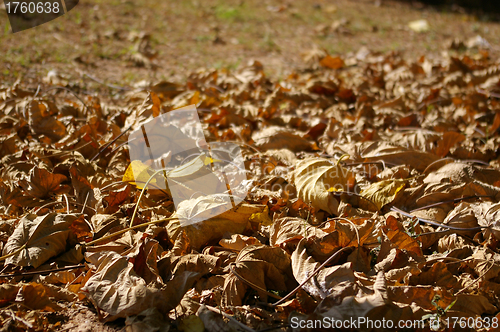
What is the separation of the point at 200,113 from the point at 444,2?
7402 millimetres

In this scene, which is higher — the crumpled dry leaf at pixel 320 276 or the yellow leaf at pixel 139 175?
the yellow leaf at pixel 139 175

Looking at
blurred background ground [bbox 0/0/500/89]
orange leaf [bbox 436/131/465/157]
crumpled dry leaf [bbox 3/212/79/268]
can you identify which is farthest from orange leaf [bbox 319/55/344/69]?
crumpled dry leaf [bbox 3/212/79/268]

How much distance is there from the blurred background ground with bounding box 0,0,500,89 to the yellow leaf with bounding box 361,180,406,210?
2.55 m

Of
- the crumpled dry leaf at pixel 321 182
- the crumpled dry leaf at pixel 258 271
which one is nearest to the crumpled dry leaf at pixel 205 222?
the crumpled dry leaf at pixel 258 271

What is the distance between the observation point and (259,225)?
70.7 inches

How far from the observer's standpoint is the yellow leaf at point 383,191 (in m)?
1.91

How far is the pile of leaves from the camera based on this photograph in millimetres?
1331

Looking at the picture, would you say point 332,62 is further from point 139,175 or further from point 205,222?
point 205,222

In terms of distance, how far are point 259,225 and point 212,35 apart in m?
4.19

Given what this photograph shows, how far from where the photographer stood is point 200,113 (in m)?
3.01

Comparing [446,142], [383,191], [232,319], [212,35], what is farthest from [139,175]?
[212,35]

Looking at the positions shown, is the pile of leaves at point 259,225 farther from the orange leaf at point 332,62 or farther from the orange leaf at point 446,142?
the orange leaf at point 332,62

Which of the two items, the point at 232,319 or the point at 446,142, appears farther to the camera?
the point at 446,142

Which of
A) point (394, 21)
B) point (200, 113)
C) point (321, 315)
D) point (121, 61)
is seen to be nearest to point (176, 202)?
point (321, 315)
